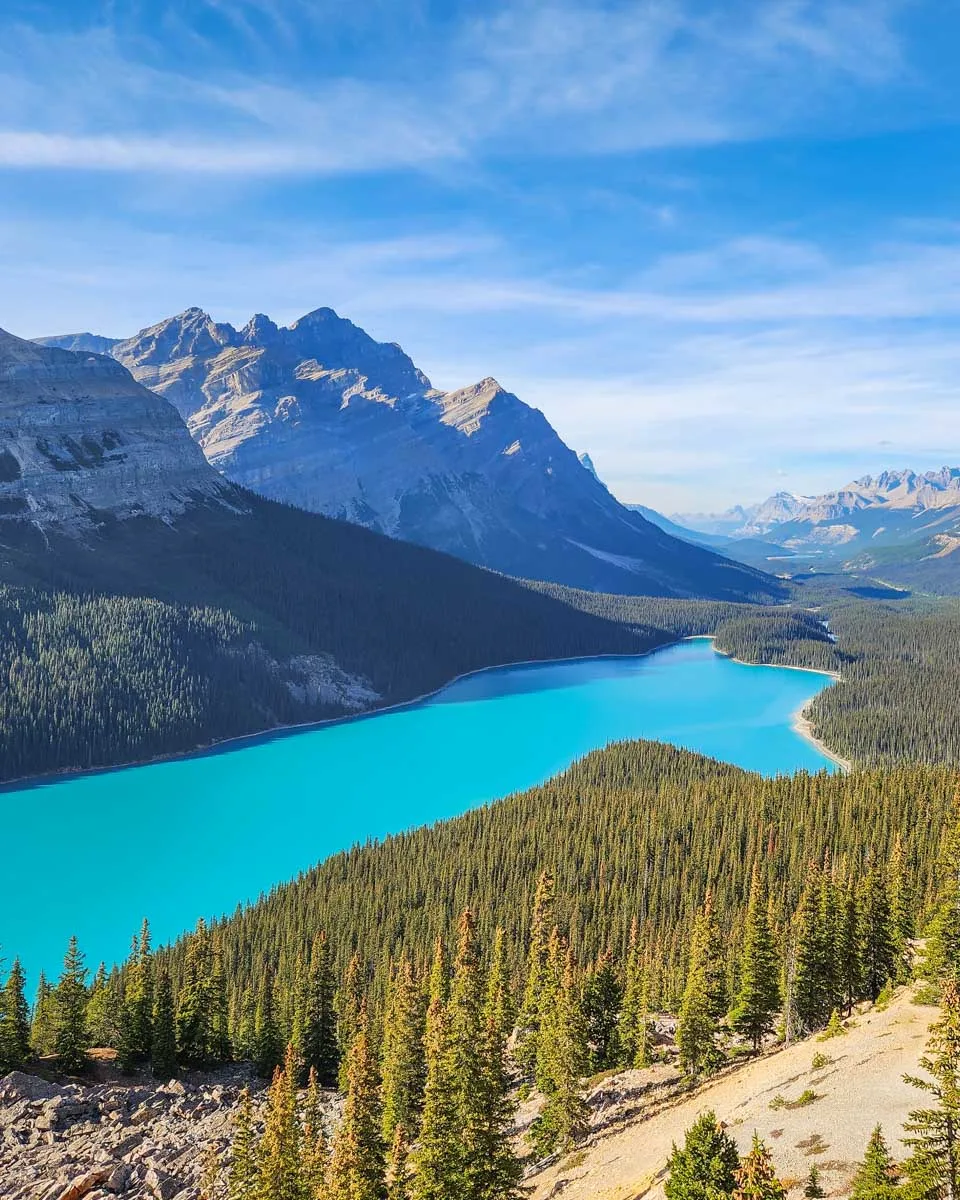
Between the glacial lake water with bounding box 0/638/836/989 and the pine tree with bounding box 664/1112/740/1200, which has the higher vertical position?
the pine tree with bounding box 664/1112/740/1200

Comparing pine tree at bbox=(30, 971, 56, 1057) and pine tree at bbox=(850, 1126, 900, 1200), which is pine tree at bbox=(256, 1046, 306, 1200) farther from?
pine tree at bbox=(30, 971, 56, 1057)

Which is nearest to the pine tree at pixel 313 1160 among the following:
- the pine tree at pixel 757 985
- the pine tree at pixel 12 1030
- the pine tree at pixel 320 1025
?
the pine tree at pixel 320 1025

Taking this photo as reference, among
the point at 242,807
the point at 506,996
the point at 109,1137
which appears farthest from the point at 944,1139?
the point at 242,807

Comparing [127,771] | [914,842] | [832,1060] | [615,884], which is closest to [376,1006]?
[615,884]

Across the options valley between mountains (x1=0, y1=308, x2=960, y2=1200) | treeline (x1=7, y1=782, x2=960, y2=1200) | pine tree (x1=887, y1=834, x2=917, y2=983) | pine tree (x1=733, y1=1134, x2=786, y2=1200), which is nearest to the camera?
pine tree (x1=733, y1=1134, x2=786, y2=1200)

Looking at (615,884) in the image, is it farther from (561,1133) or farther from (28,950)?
(28,950)

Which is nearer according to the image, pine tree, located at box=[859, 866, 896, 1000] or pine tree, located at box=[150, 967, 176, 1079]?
pine tree, located at box=[859, 866, 896, 1000]

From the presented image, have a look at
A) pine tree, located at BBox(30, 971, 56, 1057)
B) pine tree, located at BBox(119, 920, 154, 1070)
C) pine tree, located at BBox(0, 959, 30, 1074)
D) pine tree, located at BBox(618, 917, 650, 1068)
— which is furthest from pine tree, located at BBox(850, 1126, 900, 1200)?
pine tree, located at BBox(30, 971, 56, 1057)
